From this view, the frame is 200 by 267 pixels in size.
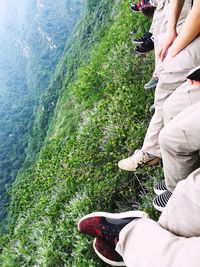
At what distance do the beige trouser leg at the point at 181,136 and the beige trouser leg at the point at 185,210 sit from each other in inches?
10.5

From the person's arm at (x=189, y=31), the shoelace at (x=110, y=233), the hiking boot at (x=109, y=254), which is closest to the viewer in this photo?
the person's arm at (x=189, y=31)

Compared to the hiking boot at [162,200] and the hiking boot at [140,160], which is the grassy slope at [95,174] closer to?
the hiking boot at [140,160]

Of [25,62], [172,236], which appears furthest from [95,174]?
[25,62]

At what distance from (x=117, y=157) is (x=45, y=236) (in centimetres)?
159

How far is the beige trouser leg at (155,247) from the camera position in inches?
72.5

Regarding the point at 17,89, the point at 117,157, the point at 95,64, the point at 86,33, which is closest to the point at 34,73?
the point at 17,89

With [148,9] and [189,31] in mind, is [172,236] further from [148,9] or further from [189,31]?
[148,9]

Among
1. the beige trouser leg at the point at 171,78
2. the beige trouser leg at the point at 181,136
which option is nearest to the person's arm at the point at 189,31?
the beige trouser leg at the point at 171,78

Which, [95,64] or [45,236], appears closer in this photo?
[45,236]

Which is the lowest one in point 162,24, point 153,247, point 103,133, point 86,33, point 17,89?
point 17,89

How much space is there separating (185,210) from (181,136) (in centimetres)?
52

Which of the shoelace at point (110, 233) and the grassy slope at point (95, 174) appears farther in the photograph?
the grassy slope at point (95, 174)

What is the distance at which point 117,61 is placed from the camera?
758 centimetres

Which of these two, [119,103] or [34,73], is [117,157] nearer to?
[119,103]
